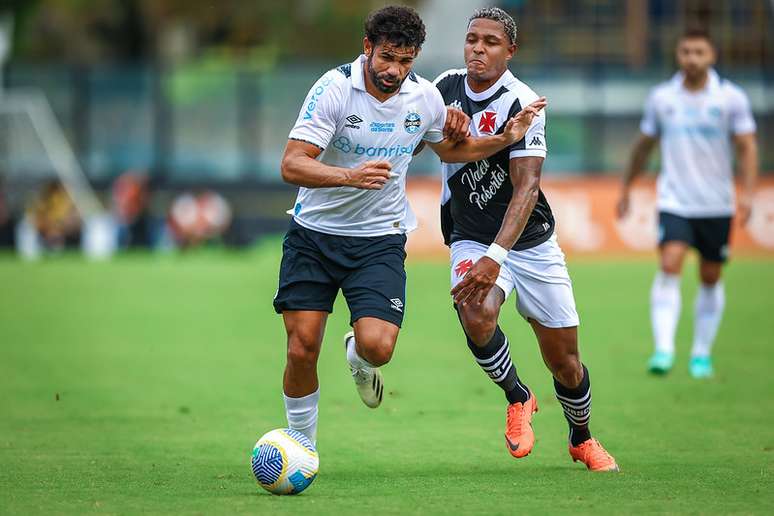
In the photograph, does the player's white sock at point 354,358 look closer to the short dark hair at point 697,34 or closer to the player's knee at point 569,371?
the player's knee at point 569,371

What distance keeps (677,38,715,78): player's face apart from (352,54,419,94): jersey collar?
5.11 metres

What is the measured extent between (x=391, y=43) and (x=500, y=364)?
1978mm

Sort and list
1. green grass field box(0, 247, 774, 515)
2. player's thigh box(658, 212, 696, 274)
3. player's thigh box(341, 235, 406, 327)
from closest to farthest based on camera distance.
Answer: green grass field box(0, 247, 774, 515) → player's thigh box(341, 235, 406, 327) → player's thigh box(658, 212, 696, 274)

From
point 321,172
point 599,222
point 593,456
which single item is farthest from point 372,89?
point 599,222

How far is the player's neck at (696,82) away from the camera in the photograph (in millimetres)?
12930

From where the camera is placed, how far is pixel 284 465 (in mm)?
7375

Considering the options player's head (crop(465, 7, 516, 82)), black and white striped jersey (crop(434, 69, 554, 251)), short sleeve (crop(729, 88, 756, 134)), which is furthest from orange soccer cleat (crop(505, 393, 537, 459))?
short sleeve (crop(729, 88, 756, 134))

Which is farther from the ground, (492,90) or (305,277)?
A: (492,90)

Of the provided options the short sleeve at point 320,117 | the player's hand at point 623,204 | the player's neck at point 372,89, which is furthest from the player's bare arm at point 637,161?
the short sleeve at point 320,117

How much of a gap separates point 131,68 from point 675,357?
24.6 m

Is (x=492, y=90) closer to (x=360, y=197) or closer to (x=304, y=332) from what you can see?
(x=360, y=197)

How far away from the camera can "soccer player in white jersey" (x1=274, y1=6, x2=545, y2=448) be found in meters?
7.74

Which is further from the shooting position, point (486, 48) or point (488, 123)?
point (488, 123)

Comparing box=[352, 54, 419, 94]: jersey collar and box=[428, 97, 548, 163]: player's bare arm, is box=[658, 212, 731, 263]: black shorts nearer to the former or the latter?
box=[428, 97, 548, 163]: player's bare arm
